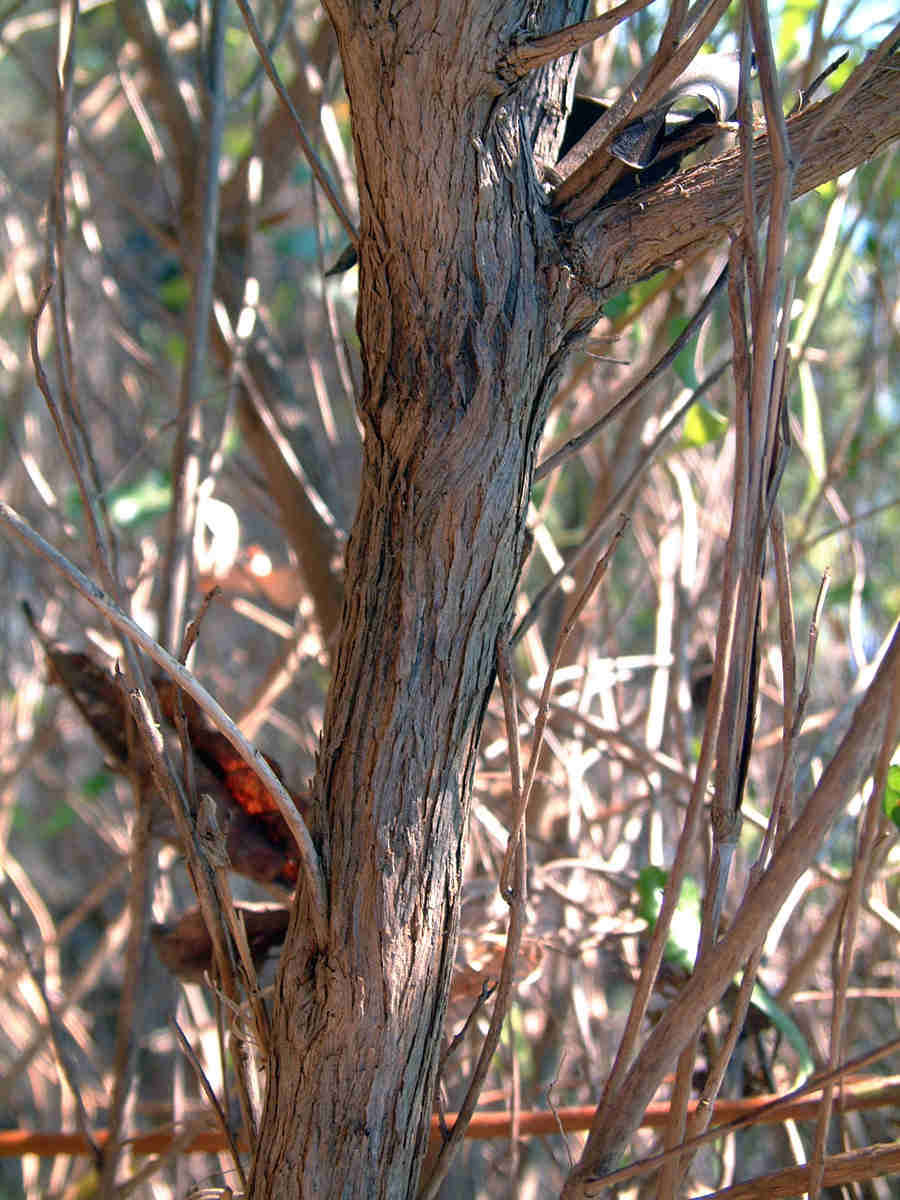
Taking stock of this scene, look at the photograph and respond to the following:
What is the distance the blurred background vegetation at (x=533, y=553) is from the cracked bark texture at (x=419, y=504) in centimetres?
8

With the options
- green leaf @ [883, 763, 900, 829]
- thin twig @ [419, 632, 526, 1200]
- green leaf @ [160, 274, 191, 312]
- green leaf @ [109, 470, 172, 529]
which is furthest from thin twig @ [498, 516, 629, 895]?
green leaf @ [160, 274, 191, 312]

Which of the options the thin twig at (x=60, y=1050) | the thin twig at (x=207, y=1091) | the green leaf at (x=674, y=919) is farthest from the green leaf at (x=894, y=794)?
the thin twig at (x=60, y=1050)

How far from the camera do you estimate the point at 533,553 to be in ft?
4.57

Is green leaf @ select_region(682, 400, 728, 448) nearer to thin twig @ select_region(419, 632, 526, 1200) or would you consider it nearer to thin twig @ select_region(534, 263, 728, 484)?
thin twig @ select_region(534, 263, 728, 484)

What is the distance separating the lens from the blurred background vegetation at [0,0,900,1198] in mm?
762

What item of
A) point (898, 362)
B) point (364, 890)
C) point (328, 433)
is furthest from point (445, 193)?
point (898, 362)

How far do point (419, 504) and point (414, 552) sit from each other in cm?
2

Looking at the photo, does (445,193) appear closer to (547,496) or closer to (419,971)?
(419,971)

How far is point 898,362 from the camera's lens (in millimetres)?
Result: 1550

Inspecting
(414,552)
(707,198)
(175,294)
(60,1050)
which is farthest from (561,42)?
(175,294)

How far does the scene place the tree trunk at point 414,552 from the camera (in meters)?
0.40

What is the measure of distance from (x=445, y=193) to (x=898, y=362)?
53.0 inches

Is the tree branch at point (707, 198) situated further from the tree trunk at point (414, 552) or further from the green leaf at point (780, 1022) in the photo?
the green leaf at point (780, 1022)

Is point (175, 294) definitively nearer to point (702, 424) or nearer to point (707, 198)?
point (702, 424)
